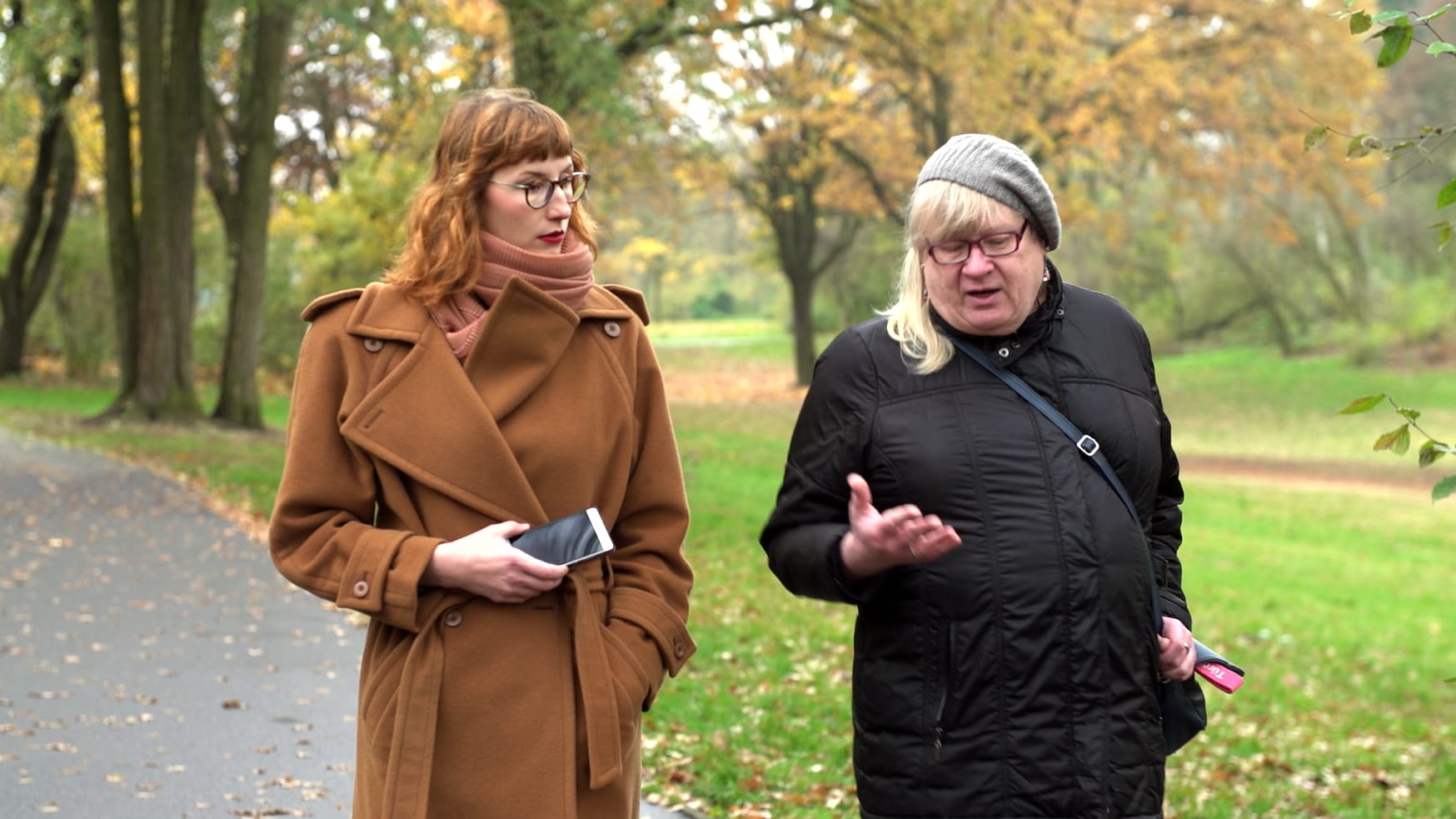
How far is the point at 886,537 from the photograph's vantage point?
2709mm

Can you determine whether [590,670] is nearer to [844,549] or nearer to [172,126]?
[844,549]

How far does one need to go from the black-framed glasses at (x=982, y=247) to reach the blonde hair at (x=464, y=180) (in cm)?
75

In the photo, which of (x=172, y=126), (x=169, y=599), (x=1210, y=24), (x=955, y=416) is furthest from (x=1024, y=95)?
(x=955, y=416)

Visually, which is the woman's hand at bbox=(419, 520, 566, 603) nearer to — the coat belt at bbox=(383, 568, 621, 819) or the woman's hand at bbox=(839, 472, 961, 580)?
the coat belt at bbox=(383, 568, 621, 819)

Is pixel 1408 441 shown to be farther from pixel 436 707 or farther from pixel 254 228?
pixel 254 228

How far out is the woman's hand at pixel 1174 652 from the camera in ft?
9.75

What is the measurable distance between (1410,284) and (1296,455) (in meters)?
18.8

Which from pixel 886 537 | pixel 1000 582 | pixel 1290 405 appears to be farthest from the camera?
pixel 1290 405

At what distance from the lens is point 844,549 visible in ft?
9.37

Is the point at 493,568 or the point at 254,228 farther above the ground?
the point at 254,228

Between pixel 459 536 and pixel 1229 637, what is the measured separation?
9.56m

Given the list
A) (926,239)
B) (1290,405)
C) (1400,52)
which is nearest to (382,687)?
(926,239)

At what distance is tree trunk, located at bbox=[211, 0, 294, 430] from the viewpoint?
2219cm

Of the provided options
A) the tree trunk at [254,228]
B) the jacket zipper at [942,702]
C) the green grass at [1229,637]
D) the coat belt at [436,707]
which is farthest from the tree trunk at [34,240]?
the jacket zipper at [942,702]
